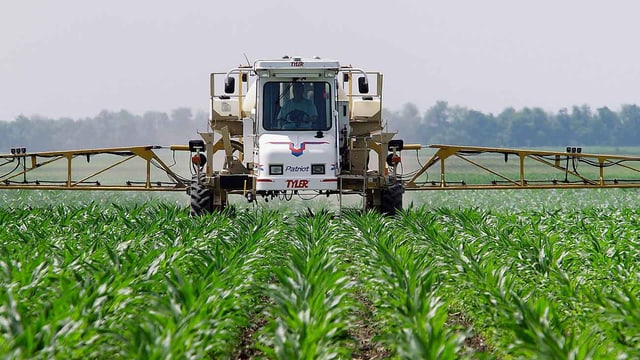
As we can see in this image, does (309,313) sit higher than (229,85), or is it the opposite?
(229,85)

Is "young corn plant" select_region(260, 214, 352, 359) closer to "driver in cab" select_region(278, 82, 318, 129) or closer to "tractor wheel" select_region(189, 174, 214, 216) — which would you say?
"driver in cab" select_region(278, 82, 318, 129)

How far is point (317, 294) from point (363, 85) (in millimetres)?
9413

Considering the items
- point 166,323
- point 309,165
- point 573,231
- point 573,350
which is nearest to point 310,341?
point 166,323

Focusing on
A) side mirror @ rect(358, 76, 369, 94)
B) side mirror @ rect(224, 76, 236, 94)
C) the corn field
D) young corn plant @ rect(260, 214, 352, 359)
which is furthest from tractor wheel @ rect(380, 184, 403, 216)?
young corn plant @ rect(260, 214, 352, 359)

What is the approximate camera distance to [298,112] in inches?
692

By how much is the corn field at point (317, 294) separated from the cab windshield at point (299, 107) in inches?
122

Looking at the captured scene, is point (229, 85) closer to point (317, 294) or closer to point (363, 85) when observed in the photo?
point (363, 85)

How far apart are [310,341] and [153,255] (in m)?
3.73

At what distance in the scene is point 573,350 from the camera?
21.4 ft

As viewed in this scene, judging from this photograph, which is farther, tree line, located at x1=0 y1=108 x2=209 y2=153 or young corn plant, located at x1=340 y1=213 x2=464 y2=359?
tree line, located at x1=0 y1=108 x2=209 y2=153

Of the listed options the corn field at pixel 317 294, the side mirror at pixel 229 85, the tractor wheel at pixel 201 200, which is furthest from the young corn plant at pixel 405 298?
the tractor wheel at pixel 201 200

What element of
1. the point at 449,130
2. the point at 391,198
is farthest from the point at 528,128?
the point at 391,198

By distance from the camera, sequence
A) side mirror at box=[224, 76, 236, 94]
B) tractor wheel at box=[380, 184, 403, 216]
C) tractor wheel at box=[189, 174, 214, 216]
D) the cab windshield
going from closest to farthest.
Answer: side mirror at box=[224, 76, 236, 94], the cab windshield, tractor wheel at box=[189, 174, 214, 216], tractor wheel at box=[380, 184, 403, 216]

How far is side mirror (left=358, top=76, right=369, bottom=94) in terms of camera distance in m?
17.3
